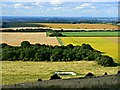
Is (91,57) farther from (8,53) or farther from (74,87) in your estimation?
(74,87)

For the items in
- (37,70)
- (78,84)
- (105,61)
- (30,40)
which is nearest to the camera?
(78,84)

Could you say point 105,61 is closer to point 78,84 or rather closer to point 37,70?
point 37,70

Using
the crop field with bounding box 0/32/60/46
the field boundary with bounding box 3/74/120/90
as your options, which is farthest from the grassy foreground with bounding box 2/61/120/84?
the crop field with bounding box 0/32/60/46

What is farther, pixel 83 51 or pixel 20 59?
pixel 83 51

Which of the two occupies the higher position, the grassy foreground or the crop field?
the crop field

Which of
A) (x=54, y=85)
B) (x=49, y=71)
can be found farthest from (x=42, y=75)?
(x=54, y=85)

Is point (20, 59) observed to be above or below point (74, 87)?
below

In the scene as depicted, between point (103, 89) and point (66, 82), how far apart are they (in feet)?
3.99

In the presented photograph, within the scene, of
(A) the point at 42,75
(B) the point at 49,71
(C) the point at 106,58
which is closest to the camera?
(A) the point at 42,75

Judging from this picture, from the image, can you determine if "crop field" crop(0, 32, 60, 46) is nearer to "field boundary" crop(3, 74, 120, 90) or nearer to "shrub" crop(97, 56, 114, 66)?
"shrub" crop(97, 56, 114, 66)

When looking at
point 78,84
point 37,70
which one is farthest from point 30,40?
point 78,84

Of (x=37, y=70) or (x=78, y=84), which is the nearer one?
(x=78, y=84)

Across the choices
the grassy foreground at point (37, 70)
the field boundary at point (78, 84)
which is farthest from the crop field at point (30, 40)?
the field boundary at point (78, 84)

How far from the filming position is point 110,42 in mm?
39281
